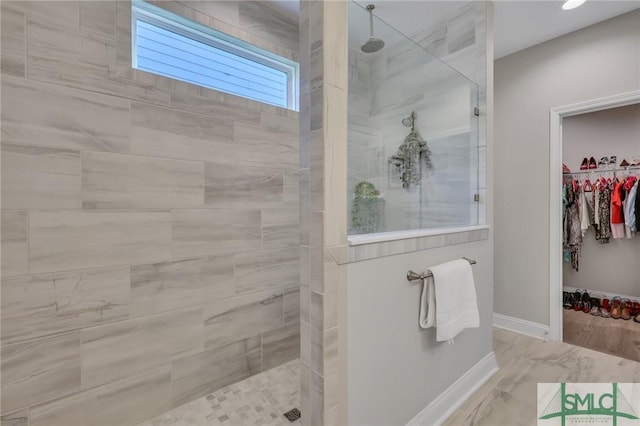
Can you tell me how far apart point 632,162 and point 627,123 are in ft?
1.62

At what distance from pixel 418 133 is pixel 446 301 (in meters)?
1.27

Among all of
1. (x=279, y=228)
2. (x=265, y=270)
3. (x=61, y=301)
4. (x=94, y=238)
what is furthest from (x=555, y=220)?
(x=61, y=301)

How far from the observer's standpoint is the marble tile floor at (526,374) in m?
1.65

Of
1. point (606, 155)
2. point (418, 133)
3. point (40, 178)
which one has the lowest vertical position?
point (40, 178)

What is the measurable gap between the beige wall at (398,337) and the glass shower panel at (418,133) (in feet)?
1.12

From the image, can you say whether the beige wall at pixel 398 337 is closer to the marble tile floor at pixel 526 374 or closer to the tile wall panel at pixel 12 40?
the marble tile floor at pixel 526 374

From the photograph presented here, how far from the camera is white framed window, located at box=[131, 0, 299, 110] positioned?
5.72 feet

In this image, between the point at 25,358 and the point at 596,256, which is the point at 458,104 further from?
the point at 596,256

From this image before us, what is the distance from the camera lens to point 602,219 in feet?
11.5

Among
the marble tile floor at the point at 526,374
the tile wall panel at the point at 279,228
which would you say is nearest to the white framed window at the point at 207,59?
the tile wall panel at the point at 279,228

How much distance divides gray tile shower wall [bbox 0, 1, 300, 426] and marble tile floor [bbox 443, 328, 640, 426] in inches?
53.8

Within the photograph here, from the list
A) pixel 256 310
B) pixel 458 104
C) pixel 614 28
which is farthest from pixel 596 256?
pixel 256 310

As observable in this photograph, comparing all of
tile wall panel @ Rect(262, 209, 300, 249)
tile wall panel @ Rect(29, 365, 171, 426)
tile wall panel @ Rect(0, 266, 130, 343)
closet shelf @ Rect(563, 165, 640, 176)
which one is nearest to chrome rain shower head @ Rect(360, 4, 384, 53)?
tile wall panel @ Rect(262, 209, 300, 249)

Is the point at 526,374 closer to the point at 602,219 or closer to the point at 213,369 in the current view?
the point at 213,369
